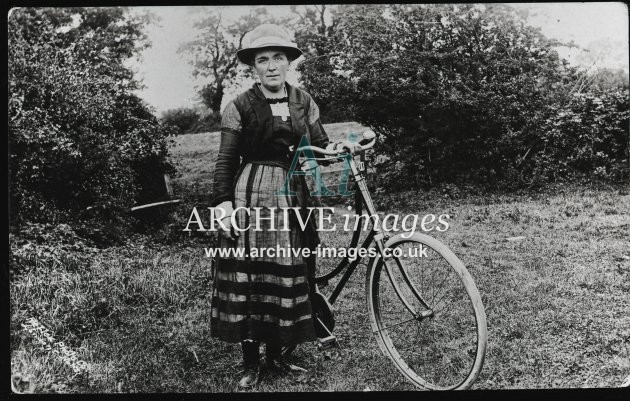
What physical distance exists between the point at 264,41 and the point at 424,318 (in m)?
1.60

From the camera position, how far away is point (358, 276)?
10.3 feet

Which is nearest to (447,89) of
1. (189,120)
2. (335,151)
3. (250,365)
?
(335,151)

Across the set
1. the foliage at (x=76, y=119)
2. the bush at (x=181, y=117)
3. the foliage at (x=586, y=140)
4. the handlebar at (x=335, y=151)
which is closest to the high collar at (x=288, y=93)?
the handlebar at (x=335, y=151)

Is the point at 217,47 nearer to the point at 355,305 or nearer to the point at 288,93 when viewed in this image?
the point at 288,93

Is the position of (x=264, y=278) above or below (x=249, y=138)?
below

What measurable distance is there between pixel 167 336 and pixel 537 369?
2052mm

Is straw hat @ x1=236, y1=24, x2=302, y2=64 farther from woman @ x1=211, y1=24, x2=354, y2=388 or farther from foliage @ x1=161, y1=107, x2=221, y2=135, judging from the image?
foliage @ x1=161, y1=107, x2=221, y2=135

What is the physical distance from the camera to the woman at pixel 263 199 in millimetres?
2674

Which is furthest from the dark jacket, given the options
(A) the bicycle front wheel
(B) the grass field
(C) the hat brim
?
(A) the bicycle front wheel

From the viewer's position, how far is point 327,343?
9.70 ft

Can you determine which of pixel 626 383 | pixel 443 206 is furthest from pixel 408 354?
pixel 626 383

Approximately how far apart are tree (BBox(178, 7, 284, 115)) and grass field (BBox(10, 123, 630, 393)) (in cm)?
28

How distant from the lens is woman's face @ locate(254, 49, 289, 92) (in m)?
2.69

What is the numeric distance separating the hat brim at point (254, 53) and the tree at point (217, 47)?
8.8 inches
